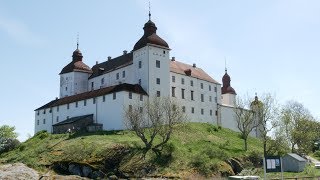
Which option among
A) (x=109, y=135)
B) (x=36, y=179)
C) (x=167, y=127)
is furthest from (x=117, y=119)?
(x=36, y=179)

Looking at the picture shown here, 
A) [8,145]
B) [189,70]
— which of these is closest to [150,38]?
[189,70]

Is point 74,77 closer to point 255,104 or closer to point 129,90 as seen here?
point 129,90

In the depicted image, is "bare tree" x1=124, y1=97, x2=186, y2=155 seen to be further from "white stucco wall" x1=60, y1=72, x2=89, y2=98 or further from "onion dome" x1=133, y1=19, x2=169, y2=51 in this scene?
"white stucco wall" x1=60, y1=72, x2=89, y2=98

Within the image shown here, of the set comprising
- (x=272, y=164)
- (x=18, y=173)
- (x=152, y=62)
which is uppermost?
(x=152, y=62)

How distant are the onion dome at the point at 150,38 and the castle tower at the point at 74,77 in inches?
576

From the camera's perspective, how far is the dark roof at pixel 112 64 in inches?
2717

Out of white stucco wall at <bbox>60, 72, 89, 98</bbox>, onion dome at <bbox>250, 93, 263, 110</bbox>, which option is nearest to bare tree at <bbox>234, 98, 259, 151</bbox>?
onion dome at <bbox>250, 93, 263, 110</bbox>

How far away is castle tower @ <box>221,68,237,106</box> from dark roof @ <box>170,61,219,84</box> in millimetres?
7605

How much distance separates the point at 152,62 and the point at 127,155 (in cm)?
1928

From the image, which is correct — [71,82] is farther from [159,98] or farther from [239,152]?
[239,152]

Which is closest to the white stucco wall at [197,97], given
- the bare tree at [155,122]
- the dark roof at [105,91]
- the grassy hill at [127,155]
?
the dark roof at [105,91]

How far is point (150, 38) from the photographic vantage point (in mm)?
63188

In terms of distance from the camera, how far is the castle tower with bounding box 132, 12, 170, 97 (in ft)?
204

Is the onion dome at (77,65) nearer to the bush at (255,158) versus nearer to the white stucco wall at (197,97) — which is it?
the white stucco wall at (197,97)
